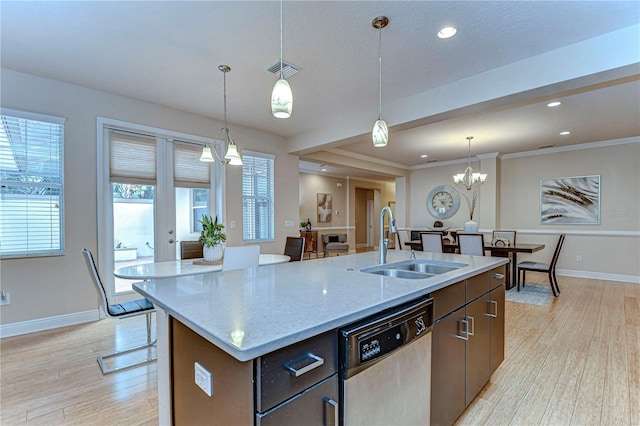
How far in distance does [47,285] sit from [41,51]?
231 cm

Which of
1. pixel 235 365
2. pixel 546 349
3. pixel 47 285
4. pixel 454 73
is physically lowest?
pixel 546 349

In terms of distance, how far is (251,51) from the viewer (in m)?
2.55

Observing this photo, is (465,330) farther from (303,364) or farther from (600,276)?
(600,276)

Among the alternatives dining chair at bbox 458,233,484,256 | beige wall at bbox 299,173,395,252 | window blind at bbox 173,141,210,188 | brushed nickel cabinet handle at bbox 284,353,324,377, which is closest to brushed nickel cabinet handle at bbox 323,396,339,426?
brushed nickel cabinet handle at bbox 284,353,324,377

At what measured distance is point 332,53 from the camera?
2.58 m

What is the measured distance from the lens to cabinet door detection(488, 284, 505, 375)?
2.02 metres

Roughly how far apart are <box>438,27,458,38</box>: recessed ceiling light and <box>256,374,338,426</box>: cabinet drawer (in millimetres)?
2501

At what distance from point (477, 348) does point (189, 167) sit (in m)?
3.97

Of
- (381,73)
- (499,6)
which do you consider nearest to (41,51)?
(381,73)

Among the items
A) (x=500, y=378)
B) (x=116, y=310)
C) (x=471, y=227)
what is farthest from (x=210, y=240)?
(x=471, y=227)

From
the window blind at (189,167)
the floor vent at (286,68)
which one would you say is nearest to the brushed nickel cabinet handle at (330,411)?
the floor vent at (286,68)

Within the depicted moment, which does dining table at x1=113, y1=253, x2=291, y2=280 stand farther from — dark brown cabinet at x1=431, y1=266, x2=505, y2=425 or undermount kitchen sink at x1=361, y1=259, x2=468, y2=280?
dark brown cabinet at x1=431, y1=266, x2=505, y2=425

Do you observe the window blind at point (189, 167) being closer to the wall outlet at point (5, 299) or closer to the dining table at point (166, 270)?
the dining table at point (166, 270)

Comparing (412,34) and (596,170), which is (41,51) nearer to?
(412,34)
